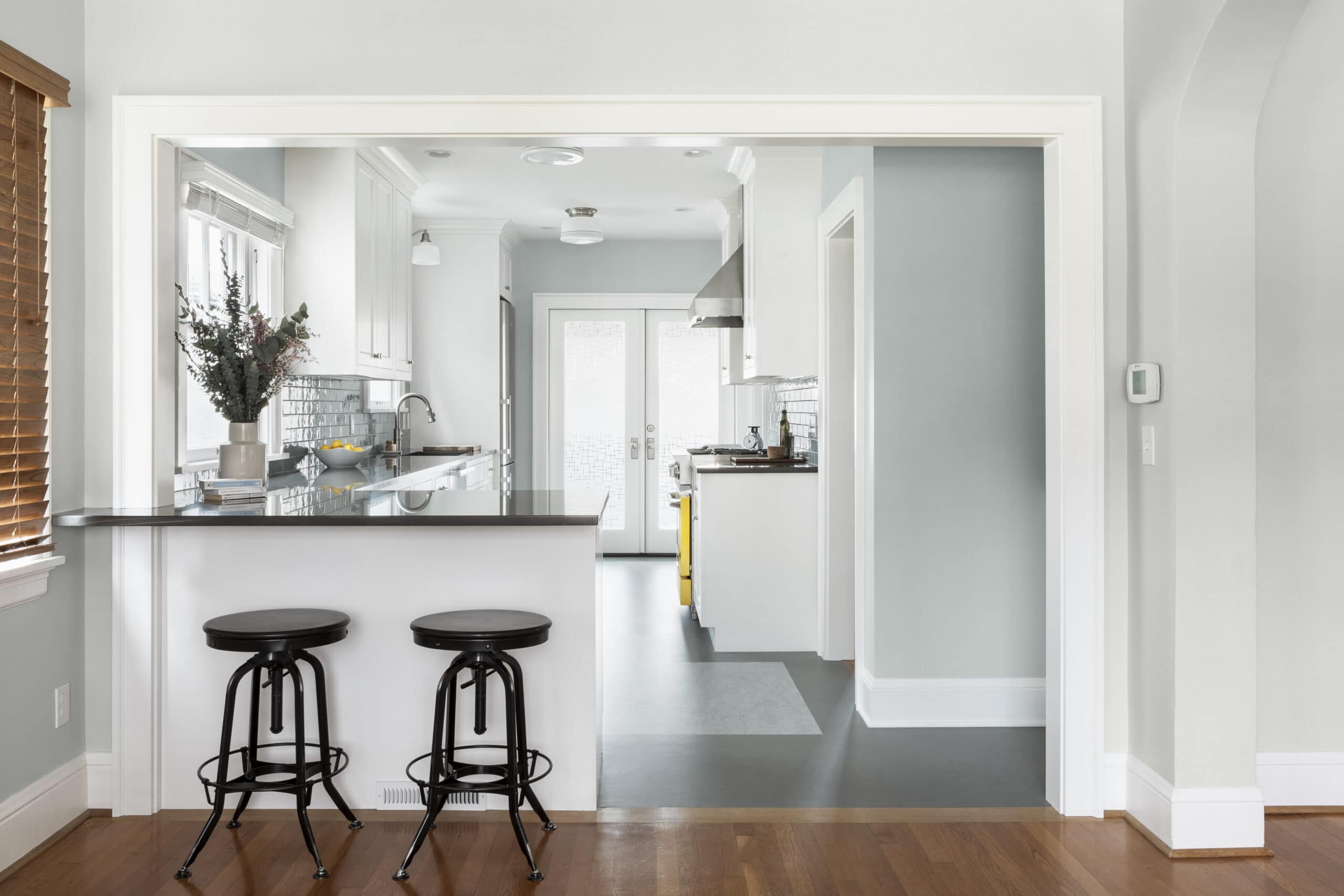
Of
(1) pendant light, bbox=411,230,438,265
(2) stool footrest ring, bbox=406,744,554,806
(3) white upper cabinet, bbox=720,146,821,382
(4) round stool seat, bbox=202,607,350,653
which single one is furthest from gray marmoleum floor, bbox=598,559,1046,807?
(1) pendant light, bbox=411,230,438,265

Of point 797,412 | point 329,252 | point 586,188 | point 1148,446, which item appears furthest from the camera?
point 586,188

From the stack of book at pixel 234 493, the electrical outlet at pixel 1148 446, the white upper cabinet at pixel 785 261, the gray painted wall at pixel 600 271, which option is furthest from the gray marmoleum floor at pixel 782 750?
the gray painted wall at pixel 600 271

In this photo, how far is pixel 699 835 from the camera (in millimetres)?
2844

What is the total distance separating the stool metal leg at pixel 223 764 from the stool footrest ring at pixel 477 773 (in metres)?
0.48

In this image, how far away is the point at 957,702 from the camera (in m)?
3.86

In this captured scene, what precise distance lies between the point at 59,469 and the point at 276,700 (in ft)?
3.06

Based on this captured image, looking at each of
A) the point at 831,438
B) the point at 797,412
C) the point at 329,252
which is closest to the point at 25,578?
the point at 329,252

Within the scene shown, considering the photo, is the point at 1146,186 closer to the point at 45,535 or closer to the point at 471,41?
the point at 471,41

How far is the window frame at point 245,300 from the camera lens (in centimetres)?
390

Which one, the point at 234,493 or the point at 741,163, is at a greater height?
the point at 741,163

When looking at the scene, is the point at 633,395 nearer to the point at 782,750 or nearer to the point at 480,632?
the point at 782,750

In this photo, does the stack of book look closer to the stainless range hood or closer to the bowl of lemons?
the bowl of lemons

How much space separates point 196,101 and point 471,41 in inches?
32.2

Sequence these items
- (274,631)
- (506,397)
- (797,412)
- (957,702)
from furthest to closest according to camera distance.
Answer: (506,397)
(797,412)
(957,702)
(274,631)
